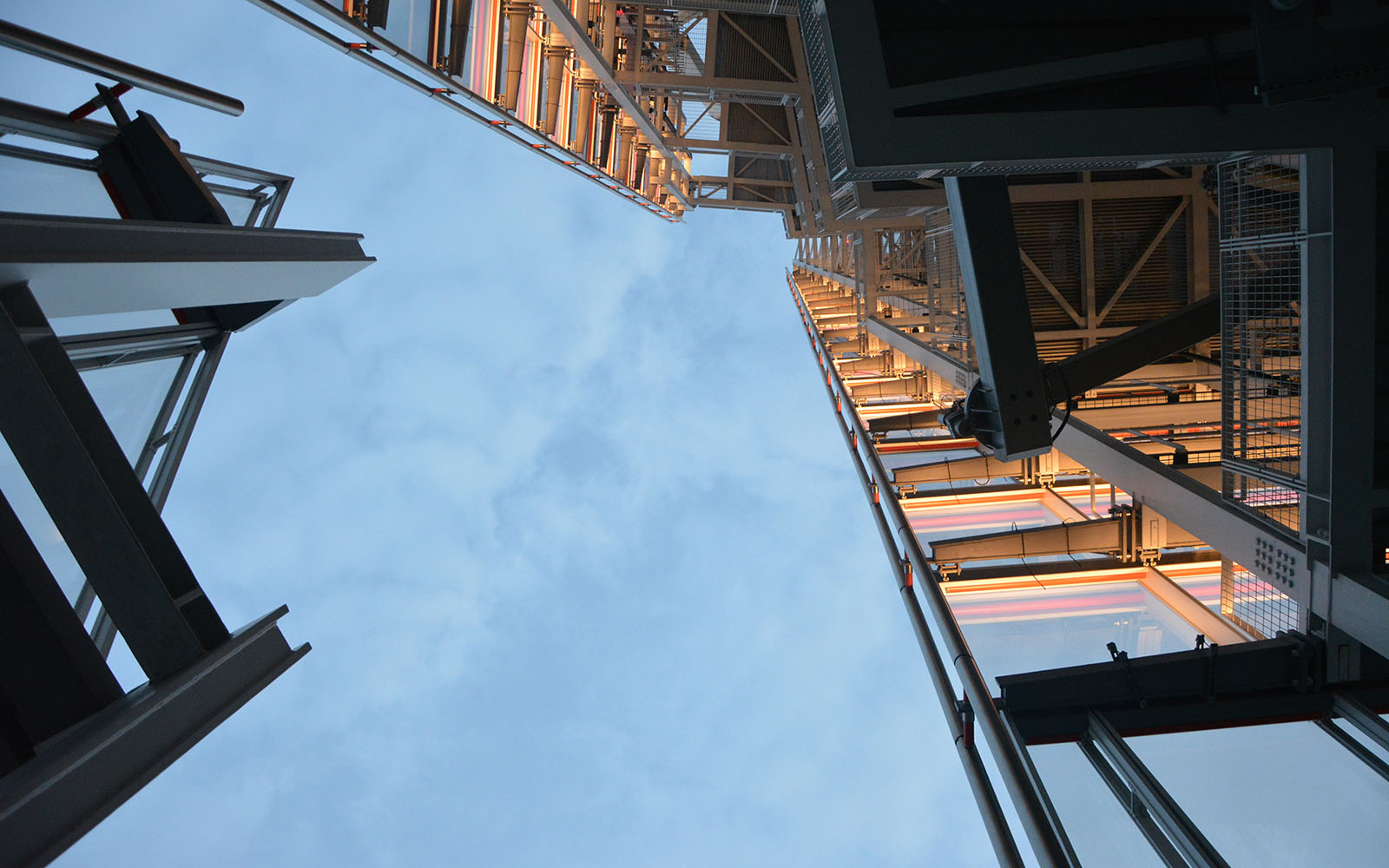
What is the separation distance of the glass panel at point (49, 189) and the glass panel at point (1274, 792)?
20.9ft

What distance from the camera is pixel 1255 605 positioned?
4.96m

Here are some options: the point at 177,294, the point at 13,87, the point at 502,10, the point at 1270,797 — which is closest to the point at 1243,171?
the point at 1270,797

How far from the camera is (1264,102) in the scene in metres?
3.55

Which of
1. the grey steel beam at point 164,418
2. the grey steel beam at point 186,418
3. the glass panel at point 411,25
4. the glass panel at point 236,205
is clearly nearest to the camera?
Result: the grey steel beam at point 164,418

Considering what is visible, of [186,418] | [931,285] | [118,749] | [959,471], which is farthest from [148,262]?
[931,285]

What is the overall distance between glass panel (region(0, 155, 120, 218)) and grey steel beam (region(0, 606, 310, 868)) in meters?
2.79

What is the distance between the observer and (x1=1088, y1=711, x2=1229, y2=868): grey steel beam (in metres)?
3.19

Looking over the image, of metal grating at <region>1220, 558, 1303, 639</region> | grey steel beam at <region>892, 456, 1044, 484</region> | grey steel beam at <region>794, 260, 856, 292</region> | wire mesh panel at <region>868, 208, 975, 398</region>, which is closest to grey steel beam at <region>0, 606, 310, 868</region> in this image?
metal grating at <region>1220, 558, 1303, 639</region>

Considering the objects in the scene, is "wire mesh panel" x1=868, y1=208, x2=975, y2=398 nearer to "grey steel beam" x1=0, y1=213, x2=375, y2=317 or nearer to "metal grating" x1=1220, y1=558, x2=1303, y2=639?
"metal grating" x1=1220, y1=558, x2=1303, y2=639

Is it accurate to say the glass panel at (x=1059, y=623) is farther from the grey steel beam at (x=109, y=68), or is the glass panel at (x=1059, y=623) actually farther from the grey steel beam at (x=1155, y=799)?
the grey steel beam at (x=109, y=68)

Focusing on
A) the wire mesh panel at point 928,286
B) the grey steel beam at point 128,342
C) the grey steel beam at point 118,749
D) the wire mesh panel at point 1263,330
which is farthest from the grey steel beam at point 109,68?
the wire mesh panel at point 928,286

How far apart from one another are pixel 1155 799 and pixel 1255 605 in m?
2.30

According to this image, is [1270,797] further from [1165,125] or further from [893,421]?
[893,421]

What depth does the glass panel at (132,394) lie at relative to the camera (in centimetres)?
424
